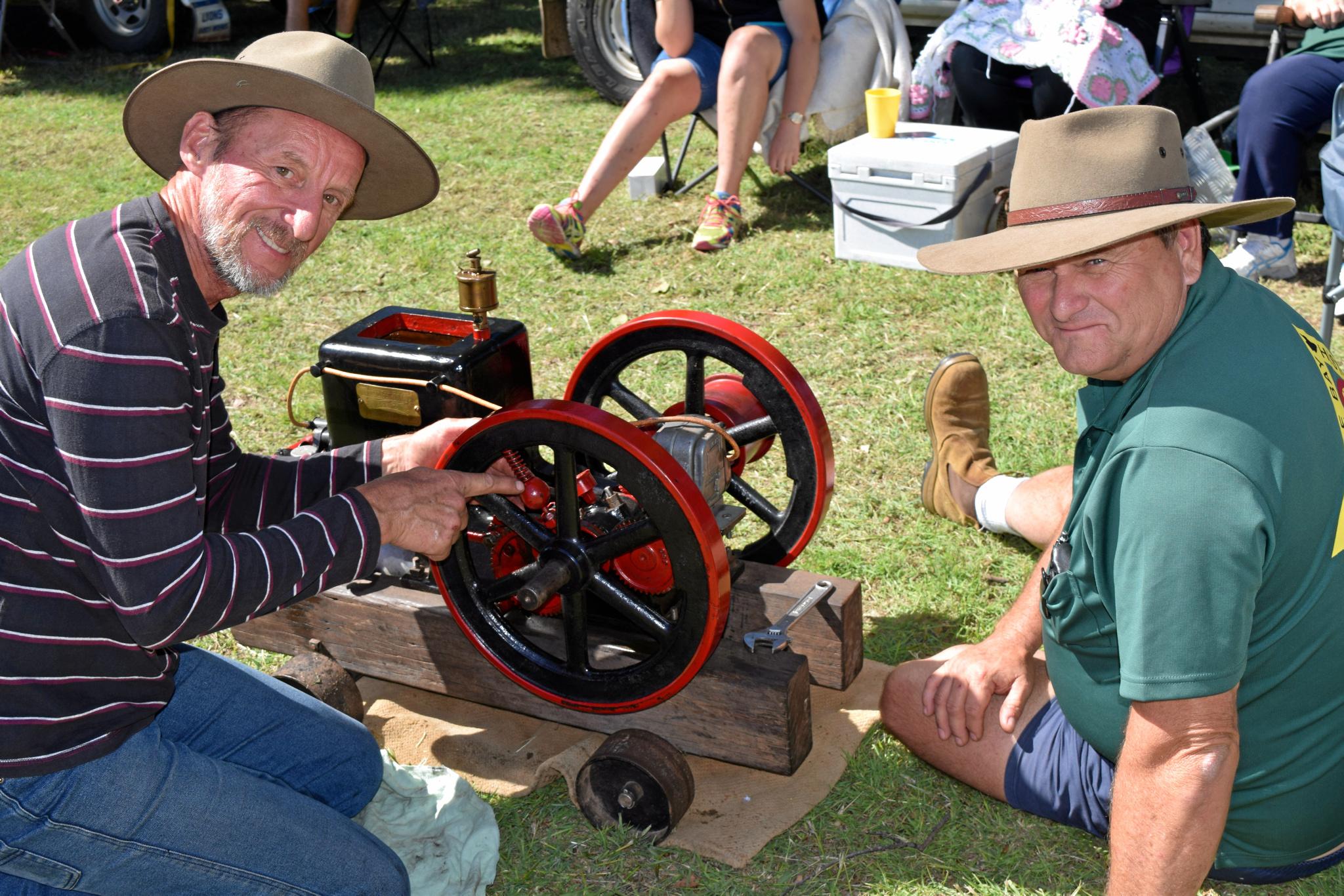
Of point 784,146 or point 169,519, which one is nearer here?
point 169,519

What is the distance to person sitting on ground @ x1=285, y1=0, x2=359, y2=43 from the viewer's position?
28.6ft

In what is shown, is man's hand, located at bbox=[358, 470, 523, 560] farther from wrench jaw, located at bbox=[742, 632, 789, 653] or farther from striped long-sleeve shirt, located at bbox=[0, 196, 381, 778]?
wrench jaw, located at bbox=[742, 632, 789, 653]

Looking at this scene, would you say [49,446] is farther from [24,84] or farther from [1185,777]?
[24,84]

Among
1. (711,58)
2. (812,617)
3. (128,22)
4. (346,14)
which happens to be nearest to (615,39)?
(711,58)

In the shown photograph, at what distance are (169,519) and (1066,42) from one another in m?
4.39

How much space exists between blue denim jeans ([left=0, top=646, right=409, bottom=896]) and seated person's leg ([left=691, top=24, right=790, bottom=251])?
3.48m

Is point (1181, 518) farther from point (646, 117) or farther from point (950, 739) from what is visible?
point (646, 117)

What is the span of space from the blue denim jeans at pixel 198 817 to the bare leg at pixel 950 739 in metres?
1.01

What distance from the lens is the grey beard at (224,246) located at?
6.19ft

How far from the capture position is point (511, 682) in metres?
2.59

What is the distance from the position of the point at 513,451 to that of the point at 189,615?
82 centimetres

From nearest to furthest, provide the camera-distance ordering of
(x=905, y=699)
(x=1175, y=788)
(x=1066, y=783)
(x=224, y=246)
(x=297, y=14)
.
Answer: (x=1175, y=788) < (x=224, y=246) < (x=1066, y=783) < (x=905, y=699) < (x=297, y=14)

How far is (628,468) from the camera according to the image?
2.16 m

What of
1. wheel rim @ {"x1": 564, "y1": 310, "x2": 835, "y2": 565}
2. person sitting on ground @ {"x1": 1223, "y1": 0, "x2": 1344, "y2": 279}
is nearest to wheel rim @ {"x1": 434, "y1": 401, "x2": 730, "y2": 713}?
wheel rim @ {"x1": 564, "y1": 310, "x2": 835, "y2": 565}
